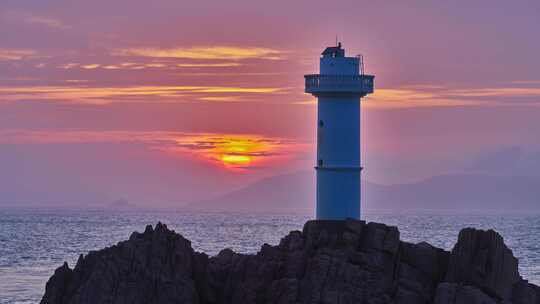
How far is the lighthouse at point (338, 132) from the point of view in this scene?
54375mm

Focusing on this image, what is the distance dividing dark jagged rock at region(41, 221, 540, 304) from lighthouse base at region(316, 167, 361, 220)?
2952mm

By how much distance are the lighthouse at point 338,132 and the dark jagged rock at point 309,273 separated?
10.3 ft

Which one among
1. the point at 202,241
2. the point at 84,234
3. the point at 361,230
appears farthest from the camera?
the point at 84,234

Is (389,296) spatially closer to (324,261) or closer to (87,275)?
(324,261)

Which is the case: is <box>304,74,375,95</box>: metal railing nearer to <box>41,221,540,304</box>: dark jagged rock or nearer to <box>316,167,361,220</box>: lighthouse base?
<box>316,167,361,220</box>: lighthouse base

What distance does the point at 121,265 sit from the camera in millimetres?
47969

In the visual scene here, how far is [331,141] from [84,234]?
4145 inches

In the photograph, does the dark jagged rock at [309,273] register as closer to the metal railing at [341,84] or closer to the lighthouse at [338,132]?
the lighthouse at [338,132]

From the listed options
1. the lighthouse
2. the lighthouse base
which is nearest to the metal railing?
the lighthouse

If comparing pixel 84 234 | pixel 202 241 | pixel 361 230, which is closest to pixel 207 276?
pixel 361 230

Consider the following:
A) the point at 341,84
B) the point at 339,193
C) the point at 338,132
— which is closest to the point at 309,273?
the point at 339,193

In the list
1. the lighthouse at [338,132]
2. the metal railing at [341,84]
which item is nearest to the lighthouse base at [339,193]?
the lighthouse at [338,132]

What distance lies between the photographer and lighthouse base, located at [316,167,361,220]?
54.8m

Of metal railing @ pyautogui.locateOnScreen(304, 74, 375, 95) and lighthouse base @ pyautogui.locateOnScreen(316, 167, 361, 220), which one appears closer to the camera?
metal railing @ pyautogui.locateOnScreen(304, 74, 375, 95)
